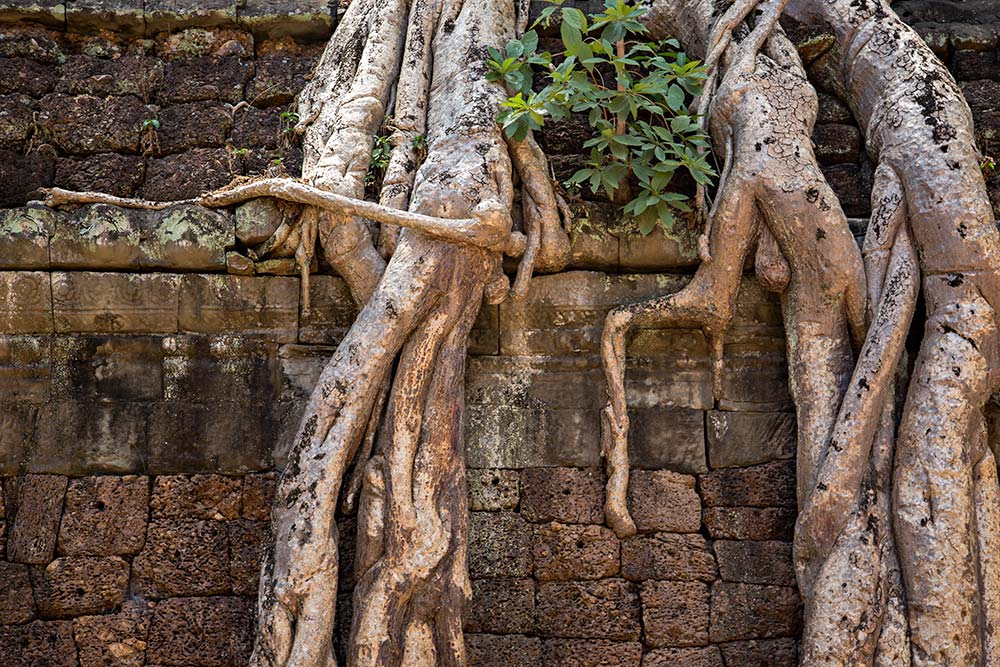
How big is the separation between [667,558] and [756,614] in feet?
1.20

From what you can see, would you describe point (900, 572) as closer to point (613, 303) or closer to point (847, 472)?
point (847, 472)

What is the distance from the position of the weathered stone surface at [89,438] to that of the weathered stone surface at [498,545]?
4.01 feet

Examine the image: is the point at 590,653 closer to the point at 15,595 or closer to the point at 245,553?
the point at 245,553

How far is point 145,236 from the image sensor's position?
11.7 feet

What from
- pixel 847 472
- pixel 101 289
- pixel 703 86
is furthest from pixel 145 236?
pixel 847 472

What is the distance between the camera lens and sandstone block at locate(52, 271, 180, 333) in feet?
11.6

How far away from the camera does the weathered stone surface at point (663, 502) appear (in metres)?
3.62

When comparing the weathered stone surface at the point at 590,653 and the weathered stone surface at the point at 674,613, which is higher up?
the weathered stone surface at the point at 674,613

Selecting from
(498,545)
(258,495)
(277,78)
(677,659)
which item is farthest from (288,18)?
(677,659)

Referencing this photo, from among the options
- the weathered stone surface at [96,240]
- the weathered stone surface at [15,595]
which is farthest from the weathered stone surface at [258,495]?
the weathered stone surface at [96,240]

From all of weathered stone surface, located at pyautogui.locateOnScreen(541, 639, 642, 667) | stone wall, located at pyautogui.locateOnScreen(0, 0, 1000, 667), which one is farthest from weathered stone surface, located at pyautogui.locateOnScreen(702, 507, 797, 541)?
weathered stone surface, located at pyautogui.locateOnScreen(541, 639, 642, 667)

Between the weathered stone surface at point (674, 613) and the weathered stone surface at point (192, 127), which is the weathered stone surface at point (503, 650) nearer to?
the weathered stone surface at point (674, 613)

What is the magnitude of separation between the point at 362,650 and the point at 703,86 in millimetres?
2415

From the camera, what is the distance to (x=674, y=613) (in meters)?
3.56
